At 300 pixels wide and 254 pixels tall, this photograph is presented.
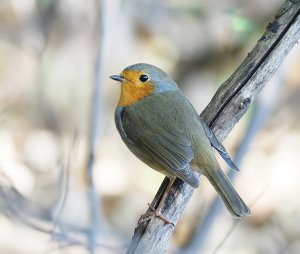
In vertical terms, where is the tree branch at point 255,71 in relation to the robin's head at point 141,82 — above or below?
above

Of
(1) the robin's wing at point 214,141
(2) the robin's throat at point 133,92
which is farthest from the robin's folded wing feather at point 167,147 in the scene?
(2) the robin's throat at point 133,92

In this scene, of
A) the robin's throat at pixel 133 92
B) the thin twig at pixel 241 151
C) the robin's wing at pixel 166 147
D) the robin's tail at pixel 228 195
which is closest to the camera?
the robin's tail at pixel 228 195

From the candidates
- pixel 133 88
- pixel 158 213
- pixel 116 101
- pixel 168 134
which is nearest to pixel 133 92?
pixel 133 88

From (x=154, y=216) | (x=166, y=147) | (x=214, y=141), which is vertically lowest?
(x=154, y=216)

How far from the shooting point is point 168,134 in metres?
3.49

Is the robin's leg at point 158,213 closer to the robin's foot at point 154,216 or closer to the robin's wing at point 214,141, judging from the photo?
the robin's foot at point 154,216

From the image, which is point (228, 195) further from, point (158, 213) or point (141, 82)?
point (141, 82)

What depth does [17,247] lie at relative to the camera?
4965 mm

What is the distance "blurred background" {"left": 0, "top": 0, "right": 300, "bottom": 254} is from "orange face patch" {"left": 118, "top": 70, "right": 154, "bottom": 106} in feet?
5.05

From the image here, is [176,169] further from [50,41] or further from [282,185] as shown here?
[50,41]

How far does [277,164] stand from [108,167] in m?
1.42

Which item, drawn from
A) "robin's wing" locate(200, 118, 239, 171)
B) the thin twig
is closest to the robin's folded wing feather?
"robin's wing" locate(200, 118, 239, 171)

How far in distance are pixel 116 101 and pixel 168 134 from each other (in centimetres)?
289

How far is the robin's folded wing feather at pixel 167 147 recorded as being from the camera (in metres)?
3.38
